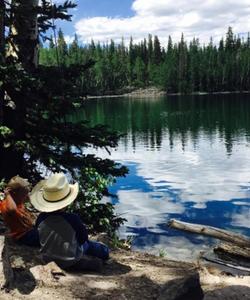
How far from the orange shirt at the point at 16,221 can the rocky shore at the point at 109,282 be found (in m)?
0.17

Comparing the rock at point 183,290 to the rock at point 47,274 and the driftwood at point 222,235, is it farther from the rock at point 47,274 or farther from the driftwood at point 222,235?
the driftwood at point 222,235

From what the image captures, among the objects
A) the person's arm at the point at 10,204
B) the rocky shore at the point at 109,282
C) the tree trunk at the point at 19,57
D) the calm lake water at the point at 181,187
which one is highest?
the tree trunk at the point at 19,57

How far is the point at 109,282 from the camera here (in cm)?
639

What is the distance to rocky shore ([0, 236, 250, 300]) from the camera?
566cm

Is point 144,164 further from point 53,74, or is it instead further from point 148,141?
point 53,74

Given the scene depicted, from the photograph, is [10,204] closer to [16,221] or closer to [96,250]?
[16,221]

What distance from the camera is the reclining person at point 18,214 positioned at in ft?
23.5

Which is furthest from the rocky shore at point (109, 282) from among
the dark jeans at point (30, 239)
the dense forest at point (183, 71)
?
the dense forest at point (183, 71)

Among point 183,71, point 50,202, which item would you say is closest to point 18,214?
point 50,202

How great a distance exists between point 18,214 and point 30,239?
43 centimetres

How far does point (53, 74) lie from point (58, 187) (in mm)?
3611

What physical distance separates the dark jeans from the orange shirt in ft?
0.18

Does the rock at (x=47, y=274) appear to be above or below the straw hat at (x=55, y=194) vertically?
below

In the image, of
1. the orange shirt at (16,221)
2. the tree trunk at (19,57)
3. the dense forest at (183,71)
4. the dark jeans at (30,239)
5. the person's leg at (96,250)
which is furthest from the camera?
the dense forest at (183,71)
